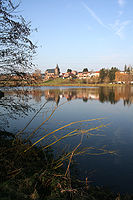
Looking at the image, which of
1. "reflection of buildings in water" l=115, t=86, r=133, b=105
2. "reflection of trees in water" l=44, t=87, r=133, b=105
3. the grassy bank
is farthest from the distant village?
"reflection of buildings in water" l=115, t=86, r=133, b=105

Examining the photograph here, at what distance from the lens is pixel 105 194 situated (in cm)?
476

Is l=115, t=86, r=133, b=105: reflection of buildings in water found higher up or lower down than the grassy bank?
lower down

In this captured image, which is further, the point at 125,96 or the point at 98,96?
the point at 98,96

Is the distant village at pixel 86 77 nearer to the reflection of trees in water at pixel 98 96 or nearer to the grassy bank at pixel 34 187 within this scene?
the grassy bank at pixel 34 187

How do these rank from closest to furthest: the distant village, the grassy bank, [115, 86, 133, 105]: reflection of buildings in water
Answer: the grassy bank < the distant village < [115, 86, 133, 105]: reflection of buildings in water

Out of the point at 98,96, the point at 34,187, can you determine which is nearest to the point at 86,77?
the point at 98,96

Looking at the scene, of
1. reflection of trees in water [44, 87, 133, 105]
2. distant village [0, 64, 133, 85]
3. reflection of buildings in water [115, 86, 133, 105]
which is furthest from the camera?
reflection of trees in water [44, 87, 133, 105]

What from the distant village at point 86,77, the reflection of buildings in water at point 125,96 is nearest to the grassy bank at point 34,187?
the distant village at point 86,77

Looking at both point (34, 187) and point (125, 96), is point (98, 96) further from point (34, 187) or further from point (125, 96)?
point (34, 187)

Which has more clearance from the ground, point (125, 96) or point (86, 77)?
point (86, 77)

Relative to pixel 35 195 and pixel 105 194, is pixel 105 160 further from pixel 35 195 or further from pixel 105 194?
pixel 35 195

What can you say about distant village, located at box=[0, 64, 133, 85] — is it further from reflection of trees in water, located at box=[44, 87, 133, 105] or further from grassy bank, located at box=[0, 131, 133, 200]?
reflection of trees in water, located at box=[44, 87, 133, 105]

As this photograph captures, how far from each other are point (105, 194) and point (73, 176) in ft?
4.76

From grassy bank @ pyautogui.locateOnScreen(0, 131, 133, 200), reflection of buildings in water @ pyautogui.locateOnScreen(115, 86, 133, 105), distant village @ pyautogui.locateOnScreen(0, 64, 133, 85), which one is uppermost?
distant village @ pyautogui.locateOnScreen(0, 64, 133, 85)
